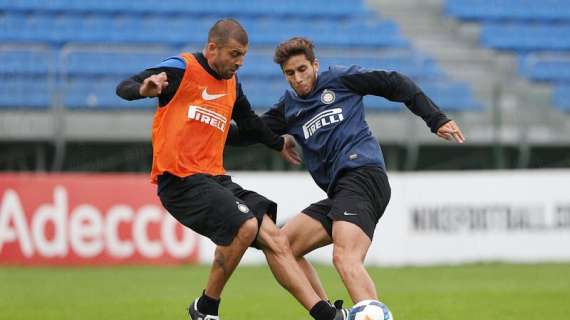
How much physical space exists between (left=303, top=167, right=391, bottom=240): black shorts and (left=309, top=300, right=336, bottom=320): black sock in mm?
571

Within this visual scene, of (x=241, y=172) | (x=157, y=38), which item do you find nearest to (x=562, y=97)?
(x=241, y=172)

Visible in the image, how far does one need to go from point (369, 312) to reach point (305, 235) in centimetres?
112

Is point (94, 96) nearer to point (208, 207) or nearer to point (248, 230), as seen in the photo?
point (208, 207)

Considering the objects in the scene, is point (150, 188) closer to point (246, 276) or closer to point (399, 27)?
point (246, 276)

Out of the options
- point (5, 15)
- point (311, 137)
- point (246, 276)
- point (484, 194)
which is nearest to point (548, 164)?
point (484, 194)

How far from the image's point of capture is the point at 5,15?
20.1 metres

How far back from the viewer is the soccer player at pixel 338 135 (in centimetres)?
755

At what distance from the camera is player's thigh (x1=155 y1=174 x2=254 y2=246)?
7.57 metres

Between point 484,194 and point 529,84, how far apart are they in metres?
5.03

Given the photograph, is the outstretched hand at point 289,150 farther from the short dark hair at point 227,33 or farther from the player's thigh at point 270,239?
the short dark hair at point 227,33

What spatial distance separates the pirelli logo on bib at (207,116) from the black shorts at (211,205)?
0.39 meters

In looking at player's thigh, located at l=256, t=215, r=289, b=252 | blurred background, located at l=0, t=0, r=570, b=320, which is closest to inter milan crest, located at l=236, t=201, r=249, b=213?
player's thigh, located at l=256, t=215, r=289, b=252

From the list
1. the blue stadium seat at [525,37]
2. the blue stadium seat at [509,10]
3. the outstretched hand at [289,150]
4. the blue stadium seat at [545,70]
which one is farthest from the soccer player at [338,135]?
the blue stadium seat at [509,10]

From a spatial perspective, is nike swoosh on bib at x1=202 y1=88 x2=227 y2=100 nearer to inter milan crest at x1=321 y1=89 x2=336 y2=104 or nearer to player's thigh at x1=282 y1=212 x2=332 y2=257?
inter milan crest at x1=321 y1=89 x2=336 y2=104
